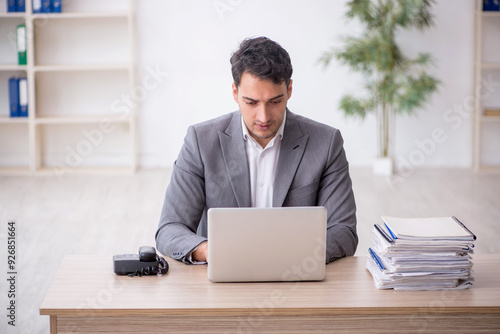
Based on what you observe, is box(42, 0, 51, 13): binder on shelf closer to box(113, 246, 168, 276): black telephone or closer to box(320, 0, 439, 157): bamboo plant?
box(320, 0, 439, 157): bamboo plant

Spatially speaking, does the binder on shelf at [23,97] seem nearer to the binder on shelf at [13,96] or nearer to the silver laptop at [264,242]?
the binder on shelf at [13,96]

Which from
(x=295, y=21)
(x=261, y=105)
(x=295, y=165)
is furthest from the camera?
(x=295, y=21)

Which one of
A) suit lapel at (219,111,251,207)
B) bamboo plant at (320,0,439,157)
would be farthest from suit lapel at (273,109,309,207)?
bamboo plant at (320,0,439,157)

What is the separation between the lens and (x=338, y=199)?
8.13 ft

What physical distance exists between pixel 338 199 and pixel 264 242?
0.61 meters

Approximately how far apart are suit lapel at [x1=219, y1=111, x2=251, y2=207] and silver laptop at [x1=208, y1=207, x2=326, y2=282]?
0.54 metres

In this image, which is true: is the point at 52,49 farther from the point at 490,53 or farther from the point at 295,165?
the point at 295,165

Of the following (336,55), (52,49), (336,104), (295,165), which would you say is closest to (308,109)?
A: (336,104)

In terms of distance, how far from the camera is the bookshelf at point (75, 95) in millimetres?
6395

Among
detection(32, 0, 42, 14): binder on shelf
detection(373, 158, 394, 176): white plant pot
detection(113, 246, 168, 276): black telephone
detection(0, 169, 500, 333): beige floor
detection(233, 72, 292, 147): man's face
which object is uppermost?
detection(32, 0, 42, 14): binder on shelf

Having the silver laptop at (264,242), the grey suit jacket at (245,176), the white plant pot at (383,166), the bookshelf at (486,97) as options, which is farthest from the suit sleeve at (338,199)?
the bookshelf at (486,97)

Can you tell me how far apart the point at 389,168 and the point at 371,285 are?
14.5ft

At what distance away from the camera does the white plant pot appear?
20.8 ft

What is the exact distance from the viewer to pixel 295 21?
644 cm
